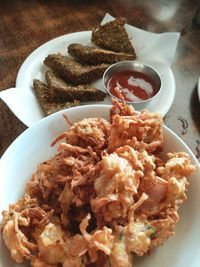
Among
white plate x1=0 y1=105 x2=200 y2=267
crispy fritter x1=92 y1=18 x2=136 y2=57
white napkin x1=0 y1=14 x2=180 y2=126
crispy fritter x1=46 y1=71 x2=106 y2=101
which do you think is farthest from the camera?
crispy fritter x1=92 y1=18 x2=136 y2=57

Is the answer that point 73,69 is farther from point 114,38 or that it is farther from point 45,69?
point 114,38

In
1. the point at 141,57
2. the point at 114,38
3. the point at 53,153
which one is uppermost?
the point at 53,153

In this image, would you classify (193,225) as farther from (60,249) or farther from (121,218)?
(60,249)

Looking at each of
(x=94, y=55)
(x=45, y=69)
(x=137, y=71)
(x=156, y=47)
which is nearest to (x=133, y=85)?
(x=137, y=71)

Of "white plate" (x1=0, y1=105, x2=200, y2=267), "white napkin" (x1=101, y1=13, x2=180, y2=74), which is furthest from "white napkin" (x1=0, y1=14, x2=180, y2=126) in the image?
"white plate" (x1=0, y1=105, x2=200, y2=267)

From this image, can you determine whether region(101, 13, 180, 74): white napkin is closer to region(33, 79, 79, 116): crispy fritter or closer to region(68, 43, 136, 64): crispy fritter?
region(68, 43, 136, 64): crispy fritter

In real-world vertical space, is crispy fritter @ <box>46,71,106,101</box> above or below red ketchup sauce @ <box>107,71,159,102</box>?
above

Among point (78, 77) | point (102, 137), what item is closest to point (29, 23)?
point (78, 77)
